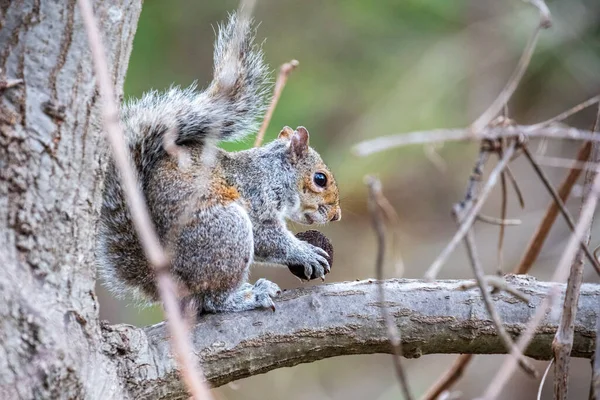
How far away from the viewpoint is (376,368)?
4883 millimetres

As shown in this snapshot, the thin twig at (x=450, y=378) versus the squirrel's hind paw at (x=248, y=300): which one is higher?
the squirrel's hind paw at (x=248, y=300)

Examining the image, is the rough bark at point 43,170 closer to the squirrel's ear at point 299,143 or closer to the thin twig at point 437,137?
the thin twig at point 437,137

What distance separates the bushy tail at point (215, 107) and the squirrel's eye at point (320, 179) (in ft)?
1.29

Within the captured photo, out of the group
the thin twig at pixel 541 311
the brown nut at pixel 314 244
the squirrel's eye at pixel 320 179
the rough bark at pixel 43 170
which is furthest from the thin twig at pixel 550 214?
the rough bark at pixel 43 170

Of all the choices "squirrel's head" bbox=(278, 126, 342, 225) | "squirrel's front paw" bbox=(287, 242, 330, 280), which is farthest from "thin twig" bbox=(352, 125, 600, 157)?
"squirrel's head" bbox=(278, 126, 342, 225)

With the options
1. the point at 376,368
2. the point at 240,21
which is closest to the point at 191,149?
the point at 240,21

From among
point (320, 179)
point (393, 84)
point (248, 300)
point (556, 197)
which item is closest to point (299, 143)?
point (320, 179)

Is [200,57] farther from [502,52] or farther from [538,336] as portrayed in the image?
[538,336]

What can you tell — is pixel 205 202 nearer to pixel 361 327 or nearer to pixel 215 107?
pixel 215 107

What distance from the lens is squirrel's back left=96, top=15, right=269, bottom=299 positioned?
1917 mm

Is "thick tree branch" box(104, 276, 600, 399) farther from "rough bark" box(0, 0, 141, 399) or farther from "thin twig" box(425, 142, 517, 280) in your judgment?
"thin twig" box(425, 142, 517, 280)

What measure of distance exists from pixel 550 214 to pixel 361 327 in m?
0.55

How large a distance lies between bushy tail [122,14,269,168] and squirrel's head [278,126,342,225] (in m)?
0.35

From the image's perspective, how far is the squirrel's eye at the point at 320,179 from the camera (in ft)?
8.18
